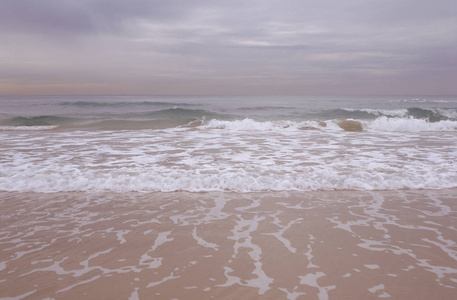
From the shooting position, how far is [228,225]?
396cm

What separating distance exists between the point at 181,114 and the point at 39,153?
16.6m

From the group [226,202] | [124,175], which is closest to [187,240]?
[226,202]

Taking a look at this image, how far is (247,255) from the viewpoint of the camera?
3.18 meters

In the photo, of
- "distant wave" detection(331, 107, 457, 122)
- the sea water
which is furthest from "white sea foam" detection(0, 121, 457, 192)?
"distant wave" detection(331, 107, 457, 122)

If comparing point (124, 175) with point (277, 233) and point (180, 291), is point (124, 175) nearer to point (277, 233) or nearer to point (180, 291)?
point (277, 233)

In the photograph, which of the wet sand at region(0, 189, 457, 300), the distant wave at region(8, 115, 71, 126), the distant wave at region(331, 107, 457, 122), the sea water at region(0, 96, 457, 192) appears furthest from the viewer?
the distant wave at region(331, 107, 457, 122)

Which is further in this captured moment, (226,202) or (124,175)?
(124,175)

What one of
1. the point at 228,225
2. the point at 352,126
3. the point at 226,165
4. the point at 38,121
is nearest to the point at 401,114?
the point at 352,126

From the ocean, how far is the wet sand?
0.01 m

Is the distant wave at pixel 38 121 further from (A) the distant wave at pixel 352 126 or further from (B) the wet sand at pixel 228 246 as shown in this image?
(B) the wet sand at pixel 228 246

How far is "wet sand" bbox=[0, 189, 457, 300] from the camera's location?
262cm

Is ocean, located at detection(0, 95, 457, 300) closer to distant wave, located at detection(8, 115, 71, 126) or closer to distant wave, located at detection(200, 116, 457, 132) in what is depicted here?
distant wave, located at detection(200, 116, 457, 132)

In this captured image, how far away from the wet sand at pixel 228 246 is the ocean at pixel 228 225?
0.05ft

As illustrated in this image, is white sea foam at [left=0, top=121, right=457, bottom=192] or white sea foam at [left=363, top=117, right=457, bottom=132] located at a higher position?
white sea foam at [left=363, top=117, right=457, bottom=132]
